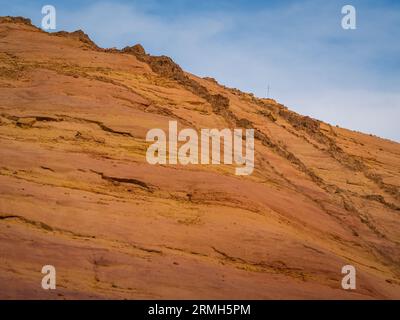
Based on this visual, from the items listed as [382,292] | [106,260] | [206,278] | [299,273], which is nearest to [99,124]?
[106,260]

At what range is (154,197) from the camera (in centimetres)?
1059

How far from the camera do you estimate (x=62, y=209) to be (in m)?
9.68

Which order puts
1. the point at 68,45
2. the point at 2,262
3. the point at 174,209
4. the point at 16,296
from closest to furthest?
the point at 16,296
the point at 2,262
the point at 174,209
the point at 68,45

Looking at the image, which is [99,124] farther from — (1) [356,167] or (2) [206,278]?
(1) [356,167]

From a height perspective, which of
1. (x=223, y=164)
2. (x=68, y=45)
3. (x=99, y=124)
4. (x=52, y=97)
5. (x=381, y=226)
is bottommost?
(x=381, y=226)

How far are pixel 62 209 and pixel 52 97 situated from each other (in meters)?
4.27

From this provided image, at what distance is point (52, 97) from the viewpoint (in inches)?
500

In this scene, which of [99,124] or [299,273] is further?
[99,124]

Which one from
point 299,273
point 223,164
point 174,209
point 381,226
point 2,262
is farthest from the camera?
point 381,226

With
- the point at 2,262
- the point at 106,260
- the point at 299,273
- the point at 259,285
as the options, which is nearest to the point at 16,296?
the point at 2,262

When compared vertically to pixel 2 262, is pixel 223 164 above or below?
above

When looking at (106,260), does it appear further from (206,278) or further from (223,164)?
(223,164)

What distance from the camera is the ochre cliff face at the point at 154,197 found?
875 cm

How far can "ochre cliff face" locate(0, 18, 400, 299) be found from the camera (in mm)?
8750
